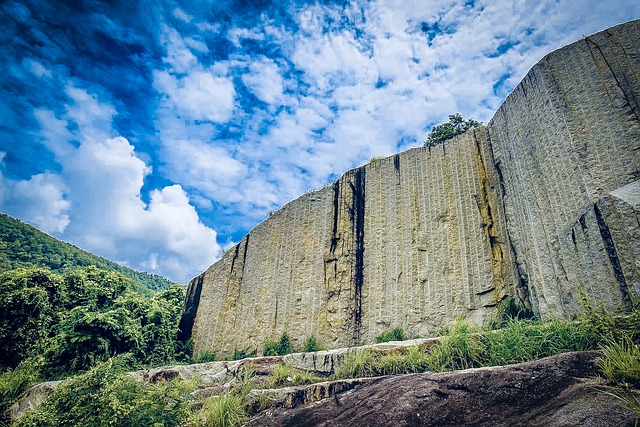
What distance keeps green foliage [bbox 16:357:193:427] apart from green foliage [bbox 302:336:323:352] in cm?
456

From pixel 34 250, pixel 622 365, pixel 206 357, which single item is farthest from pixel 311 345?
pixel 34 250

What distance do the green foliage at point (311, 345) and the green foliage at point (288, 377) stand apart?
9.49 feet

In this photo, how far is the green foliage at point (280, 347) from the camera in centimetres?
1126

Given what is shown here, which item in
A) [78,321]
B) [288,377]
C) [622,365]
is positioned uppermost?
[78,321]

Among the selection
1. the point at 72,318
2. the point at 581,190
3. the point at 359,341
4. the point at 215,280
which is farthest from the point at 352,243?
the point at 72,318

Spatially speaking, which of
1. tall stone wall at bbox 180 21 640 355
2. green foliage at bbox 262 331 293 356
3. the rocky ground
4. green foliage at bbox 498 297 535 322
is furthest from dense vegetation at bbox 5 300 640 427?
green foliage at bbox 262 331 293 356

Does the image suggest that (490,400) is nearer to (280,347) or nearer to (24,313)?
(280,347)

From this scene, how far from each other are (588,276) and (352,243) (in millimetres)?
6224

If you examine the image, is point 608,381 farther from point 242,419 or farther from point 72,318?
point 72,318

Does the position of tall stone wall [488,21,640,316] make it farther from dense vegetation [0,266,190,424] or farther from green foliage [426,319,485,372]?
dense vegetation [0,266,190,424]

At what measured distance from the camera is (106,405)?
5.89 m

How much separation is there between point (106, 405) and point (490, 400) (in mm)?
5073

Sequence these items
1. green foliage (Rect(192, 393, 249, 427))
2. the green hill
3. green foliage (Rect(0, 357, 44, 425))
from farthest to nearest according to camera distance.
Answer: the green hill → green foliage (Rect(0, 357, 44, 425)) → green foliage (Rect(192, 393, 249, 427))

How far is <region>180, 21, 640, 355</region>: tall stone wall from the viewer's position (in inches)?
273
